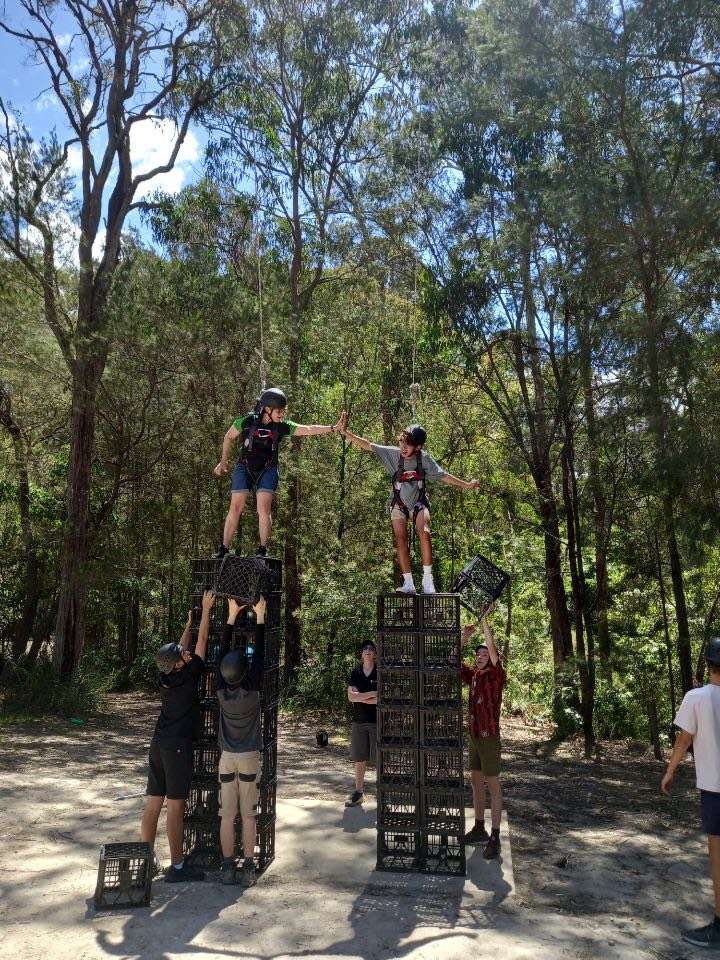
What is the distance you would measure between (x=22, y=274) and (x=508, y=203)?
412 inches

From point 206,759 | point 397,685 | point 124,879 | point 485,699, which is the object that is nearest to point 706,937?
point 485,699

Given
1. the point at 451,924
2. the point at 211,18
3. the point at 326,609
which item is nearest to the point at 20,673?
the point at 326,609

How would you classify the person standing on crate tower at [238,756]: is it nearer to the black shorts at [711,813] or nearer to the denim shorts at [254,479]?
the denim shorts at [254,479]

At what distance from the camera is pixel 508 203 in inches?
530

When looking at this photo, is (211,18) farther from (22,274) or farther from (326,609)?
(326,609)

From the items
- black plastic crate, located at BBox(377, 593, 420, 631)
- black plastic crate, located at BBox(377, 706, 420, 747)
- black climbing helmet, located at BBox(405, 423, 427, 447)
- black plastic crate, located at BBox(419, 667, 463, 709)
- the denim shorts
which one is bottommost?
black plastic crate, located at BBox(377, 706, 420, 747)

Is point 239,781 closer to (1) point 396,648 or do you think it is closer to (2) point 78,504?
(1) point 396,648

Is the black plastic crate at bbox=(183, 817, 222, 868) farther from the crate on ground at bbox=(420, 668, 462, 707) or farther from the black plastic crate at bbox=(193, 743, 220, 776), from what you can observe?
the crate on ground at bbox=(420, 668, 462, 707)

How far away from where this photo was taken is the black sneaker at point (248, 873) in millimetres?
5582

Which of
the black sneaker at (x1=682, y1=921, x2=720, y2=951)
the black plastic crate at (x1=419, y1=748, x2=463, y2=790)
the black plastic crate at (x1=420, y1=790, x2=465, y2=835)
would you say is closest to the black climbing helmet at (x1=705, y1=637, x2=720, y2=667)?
the black sneaker at (x1=682, y1=921, x2=720, y2=951)

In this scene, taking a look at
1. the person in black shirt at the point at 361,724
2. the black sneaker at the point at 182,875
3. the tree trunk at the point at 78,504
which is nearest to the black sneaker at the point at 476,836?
the person in black shirt at the point at 361,724

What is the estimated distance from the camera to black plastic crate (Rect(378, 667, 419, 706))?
6.28 metres

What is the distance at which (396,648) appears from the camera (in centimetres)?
641

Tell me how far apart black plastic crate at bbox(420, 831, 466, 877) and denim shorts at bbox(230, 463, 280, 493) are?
2.98m
